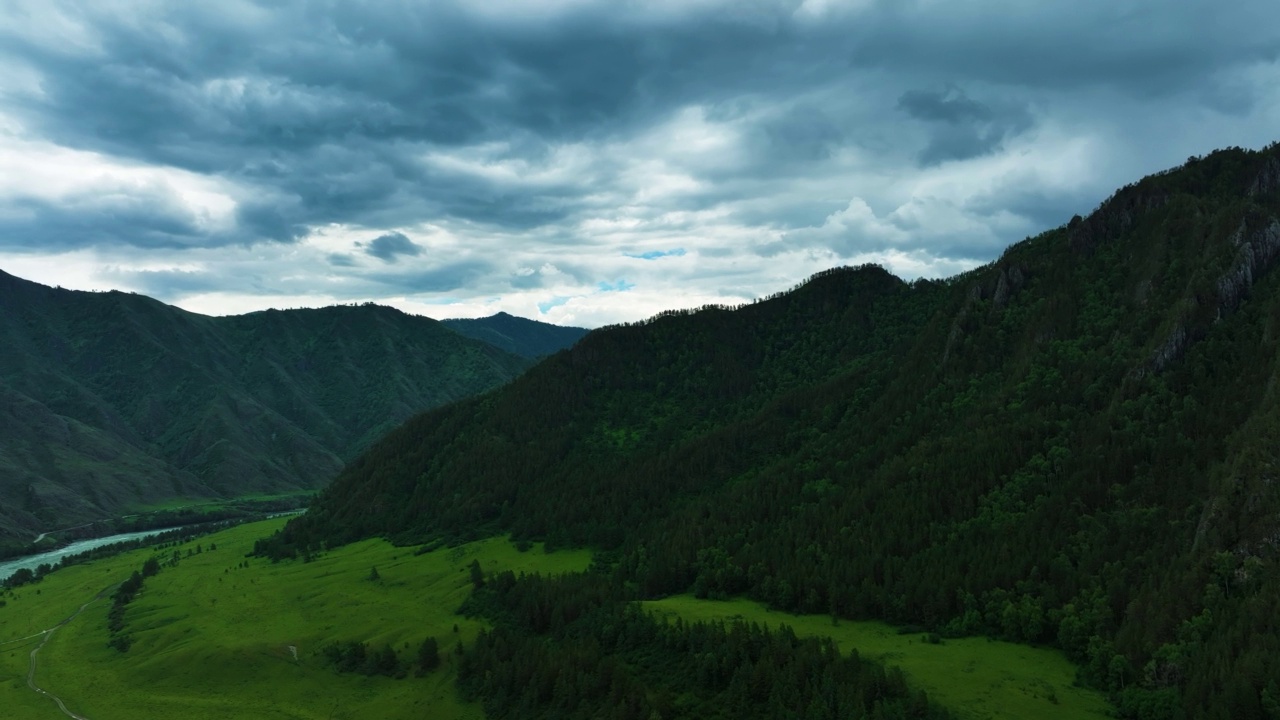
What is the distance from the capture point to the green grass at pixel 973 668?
11975cm

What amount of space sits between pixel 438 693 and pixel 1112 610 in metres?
127

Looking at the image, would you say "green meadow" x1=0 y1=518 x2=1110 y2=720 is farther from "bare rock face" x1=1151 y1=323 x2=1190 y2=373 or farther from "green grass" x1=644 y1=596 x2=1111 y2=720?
"bare rock face" x1=1151 y1=323 x2=1190 y2=373

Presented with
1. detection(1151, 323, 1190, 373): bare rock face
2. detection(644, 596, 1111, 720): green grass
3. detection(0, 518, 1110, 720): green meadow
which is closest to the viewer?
detection(644, 596, 1111, 720): green grass

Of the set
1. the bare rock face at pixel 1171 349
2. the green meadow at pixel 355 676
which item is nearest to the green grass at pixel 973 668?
the green meadow at pixel 355 676

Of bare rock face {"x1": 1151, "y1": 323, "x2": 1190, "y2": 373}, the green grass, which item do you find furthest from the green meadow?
bare rock face {"x1": 1151, "y1": 323, "x2": 1190, "y2": 373}

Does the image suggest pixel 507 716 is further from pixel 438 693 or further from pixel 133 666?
pixel 133 666

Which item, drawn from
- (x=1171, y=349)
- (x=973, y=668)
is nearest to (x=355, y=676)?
(x=973, y=668)

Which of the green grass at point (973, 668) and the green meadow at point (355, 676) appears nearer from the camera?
the green grass at point (973, 668)

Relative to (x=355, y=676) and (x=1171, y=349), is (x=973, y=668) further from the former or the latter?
(x=355, y=676)

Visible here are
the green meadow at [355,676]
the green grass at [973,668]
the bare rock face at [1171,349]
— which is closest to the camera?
the green grass at [973,668]

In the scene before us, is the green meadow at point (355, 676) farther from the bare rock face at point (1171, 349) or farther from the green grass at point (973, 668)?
the bare rock face at point (1171, 349)

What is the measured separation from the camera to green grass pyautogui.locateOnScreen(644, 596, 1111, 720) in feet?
393

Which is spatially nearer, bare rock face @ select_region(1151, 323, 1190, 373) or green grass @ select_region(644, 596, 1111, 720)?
green grass @ select_region(644, 596, 1111, 720)

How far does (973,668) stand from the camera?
13488 centimetres
